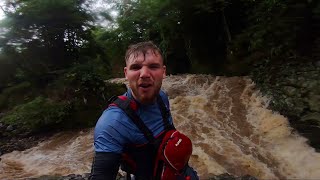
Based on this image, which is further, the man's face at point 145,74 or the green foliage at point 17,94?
the green foliage at point 17,94

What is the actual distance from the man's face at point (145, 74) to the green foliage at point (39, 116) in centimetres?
780

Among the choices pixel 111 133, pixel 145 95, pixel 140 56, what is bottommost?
pixel 111 133

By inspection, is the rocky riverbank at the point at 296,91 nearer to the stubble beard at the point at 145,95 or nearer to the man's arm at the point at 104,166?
the stubble beard at the point at 145,95

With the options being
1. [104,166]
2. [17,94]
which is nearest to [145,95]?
[104,166]

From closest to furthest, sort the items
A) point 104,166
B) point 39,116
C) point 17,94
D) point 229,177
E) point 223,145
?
1. point 104,166
2. point 229,177
3. point 223,145
4. point 17,94
5. point 39,116

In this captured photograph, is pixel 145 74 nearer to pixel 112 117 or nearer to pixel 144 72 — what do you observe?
pixel 144 72

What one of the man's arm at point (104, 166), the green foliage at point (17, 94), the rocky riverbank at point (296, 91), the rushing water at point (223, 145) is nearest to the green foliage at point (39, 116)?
the green foliage at point (17, 94)

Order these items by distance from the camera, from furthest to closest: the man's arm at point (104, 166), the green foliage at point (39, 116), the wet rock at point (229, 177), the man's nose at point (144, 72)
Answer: the green foliage at point (39, 116) < the wet rock at point (229, 177) < the man's nose at point (144, 72) < the man's arm at point (104, 166)

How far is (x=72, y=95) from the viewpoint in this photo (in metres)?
9.48

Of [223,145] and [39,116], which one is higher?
[39,116]

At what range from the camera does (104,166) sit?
4.19 feet

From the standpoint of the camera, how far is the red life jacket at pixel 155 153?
1.42 metres

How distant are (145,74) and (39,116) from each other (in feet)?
26.4

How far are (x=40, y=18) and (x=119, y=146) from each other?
26.0 ft
